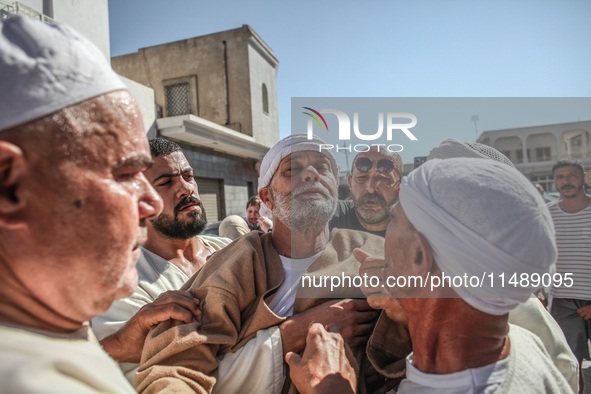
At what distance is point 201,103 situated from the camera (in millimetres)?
15391

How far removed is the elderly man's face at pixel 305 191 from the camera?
216cm

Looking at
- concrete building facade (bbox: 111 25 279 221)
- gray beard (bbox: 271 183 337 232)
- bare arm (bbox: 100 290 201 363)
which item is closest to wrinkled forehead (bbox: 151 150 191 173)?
gray beard (bbox: 271 183 337 232)

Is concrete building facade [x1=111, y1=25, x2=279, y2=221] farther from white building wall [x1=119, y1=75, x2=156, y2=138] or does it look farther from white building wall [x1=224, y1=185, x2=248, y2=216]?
white building wall [x1=119, y1=75, x2=156, y2=138]

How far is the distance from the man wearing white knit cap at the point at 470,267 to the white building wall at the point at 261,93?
14.7 m

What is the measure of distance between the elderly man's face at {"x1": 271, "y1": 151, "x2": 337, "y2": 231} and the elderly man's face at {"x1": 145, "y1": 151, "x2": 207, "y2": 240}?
752 millimetres

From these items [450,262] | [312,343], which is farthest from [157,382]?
[450,262]

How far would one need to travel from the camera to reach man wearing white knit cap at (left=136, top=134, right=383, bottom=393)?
58.9 inches

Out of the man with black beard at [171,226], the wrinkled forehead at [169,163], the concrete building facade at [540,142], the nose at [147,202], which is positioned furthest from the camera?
the wrinkled forehead at [169,163]

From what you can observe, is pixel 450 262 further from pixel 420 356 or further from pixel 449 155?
pixel 449 155

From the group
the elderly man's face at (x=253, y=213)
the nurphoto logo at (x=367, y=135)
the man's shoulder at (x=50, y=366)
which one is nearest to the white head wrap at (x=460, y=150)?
the nurphoto logo at (x=367, y=135)

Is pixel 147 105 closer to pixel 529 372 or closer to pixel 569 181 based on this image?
pixel 569 181

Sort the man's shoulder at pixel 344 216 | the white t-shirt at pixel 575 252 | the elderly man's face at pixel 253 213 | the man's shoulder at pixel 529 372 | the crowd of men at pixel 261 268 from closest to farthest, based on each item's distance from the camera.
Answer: the crowd of men at pixel 261 268 → the man's shoulder at pixel 529 372 → the man's shoulder at pixel 344 216 → the white t-shirt at pixel 575 252 → the elderly man's face at pixel 253 213

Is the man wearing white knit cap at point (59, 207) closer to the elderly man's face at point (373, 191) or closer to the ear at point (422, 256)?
the ear at point (422, 256)

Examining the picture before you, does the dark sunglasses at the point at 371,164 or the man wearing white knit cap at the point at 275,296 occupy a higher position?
the dark sunglasses at the point at 371,164
